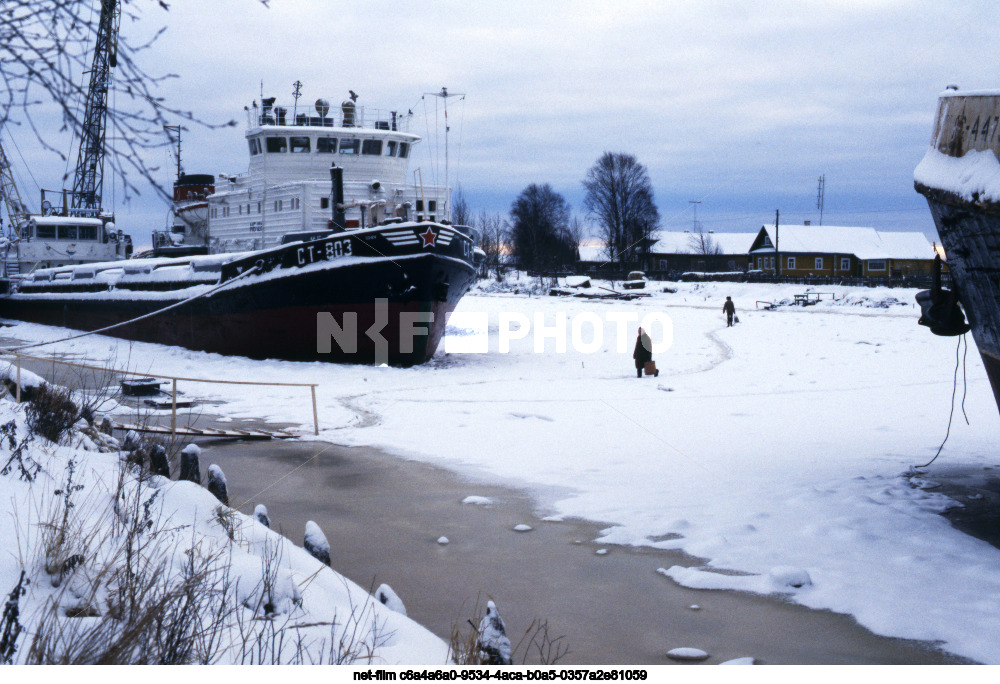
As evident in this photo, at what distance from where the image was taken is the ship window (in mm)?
22969

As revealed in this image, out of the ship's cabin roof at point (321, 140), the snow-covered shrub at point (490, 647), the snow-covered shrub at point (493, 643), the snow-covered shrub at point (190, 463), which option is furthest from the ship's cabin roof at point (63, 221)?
the snow-covered shrub at point (493, 643)

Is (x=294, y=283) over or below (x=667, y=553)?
over

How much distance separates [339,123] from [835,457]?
701 inches

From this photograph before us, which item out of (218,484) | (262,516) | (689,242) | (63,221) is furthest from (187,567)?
(689,242)

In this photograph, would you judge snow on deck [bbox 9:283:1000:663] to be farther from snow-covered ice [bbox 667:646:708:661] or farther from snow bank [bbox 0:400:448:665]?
snow bank [bbox 0:400:448:665]

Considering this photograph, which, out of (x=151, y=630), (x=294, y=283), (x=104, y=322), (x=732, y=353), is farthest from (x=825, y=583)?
(x=104, y=322)

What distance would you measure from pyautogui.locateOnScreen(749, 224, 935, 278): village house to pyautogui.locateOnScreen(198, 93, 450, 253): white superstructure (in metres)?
49.7

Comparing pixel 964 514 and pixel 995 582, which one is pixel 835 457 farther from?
pixel 995 582

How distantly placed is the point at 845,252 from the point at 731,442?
212ft

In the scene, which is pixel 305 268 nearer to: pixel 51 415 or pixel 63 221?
pixel 51 415

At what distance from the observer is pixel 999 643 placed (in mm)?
4520

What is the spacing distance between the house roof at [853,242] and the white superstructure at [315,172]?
5381 centimetres

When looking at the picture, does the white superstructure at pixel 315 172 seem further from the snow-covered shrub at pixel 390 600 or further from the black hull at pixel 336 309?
the snow-covered shrub at pixel 390 600

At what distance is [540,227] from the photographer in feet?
290
